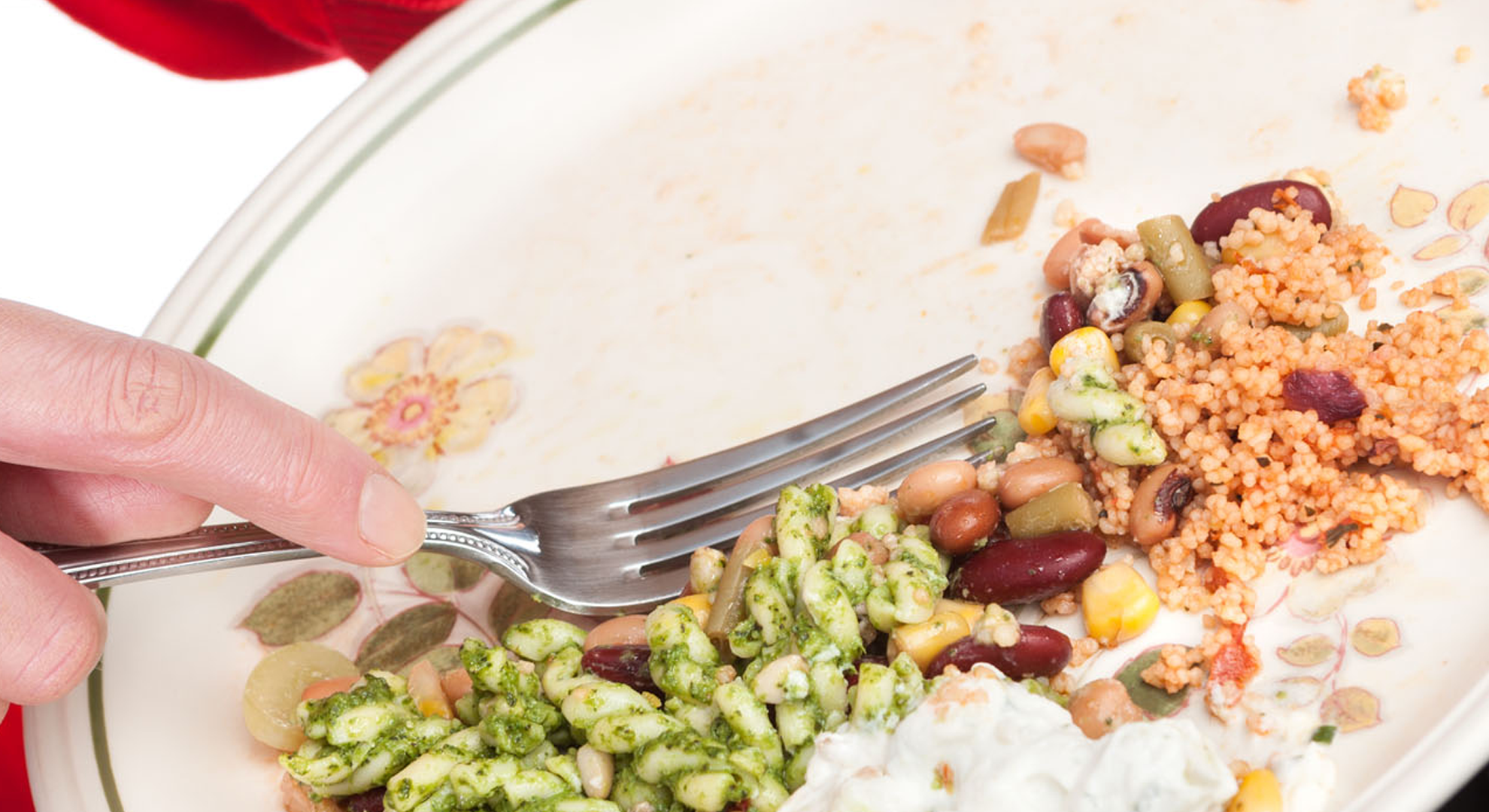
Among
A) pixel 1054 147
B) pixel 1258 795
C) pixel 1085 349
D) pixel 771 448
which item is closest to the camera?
pixel 1258 795

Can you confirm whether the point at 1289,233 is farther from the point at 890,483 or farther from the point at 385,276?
the point at 385,276

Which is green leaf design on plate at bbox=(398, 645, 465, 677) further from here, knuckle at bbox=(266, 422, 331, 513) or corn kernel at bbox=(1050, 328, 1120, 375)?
corn kernel at bbox=(1050, 328, 1120, 375)

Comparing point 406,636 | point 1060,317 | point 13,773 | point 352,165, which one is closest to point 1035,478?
point 1060,317

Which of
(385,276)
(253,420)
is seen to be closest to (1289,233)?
(253,420)

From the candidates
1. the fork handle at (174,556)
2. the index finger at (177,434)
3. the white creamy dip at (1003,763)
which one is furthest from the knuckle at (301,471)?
the white creamy dip at (1003,763)

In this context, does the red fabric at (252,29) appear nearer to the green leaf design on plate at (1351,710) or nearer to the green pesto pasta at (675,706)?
the green pesto pasta at (675,706)

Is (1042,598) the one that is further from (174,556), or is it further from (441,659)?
(174,556)
